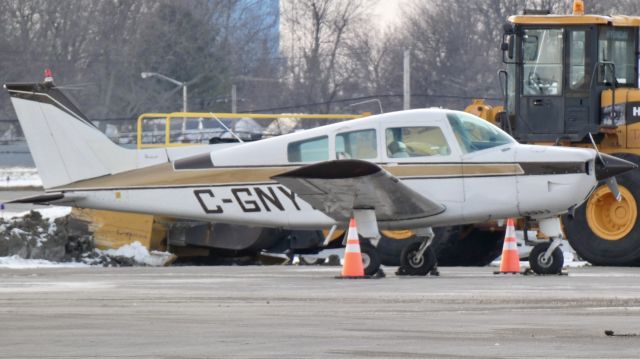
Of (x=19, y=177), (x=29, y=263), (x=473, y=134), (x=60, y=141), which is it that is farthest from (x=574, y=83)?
(x=19, y=177)

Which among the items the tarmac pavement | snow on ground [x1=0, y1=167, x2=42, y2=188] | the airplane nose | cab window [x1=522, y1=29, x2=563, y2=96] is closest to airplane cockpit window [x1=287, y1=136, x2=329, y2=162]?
the tarmac pavement

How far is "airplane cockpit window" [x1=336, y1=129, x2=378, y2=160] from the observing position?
58.7 feet

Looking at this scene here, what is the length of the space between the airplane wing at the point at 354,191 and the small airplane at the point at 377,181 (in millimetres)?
12

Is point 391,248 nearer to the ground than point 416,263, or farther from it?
nearer to the ground

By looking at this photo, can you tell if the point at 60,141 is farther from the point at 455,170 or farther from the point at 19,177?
the point at 19,177

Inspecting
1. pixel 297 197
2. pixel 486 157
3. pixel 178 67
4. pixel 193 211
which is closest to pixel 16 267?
pixel 193 211

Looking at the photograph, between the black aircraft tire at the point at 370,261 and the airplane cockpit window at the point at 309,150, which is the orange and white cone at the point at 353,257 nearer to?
the black aircraft tire at the point at 370,261

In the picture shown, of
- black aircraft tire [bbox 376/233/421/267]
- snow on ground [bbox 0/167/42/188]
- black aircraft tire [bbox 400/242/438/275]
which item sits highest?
black aircraft tire [bbox 400/242/438/275]

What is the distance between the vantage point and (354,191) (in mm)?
17125

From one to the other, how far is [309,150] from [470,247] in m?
5.58

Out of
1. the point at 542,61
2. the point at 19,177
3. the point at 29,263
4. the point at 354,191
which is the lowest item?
the point at 19,177

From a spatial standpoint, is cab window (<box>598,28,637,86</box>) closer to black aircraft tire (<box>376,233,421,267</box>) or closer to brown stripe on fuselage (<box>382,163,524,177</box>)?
black aircraft tire (<box>376,233,421,267</box>)

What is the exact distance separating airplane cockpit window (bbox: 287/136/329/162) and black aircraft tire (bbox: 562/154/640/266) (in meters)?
3.90

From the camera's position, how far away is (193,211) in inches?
746
